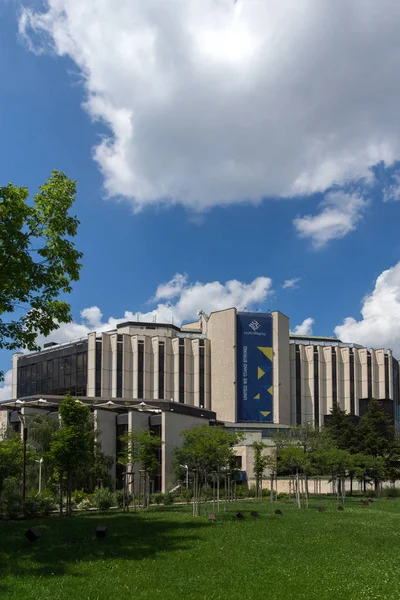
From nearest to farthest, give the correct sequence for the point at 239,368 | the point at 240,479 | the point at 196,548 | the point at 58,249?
the point at 196,548 → the point at 58,249 → the point at 240,479 → the point at 239,368

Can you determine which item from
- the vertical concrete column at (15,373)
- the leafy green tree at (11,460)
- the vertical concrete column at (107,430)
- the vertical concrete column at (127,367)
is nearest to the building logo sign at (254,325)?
the vertical concrete column at (127,367)

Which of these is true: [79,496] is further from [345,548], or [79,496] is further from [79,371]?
[79,371]

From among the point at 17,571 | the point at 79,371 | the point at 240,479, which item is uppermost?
the point at 79,371

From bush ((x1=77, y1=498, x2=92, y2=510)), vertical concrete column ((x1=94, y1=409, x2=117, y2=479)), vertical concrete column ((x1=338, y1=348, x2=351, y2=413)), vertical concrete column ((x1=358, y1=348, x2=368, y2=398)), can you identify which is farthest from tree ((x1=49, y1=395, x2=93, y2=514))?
vertical concrete column ((x1=358, y1=348, x2=368, y2=398))

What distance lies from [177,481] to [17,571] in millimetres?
47511

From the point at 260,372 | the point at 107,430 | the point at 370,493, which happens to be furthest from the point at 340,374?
the point at 107,430

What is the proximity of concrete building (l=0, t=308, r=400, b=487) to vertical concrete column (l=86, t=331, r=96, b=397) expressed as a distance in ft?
0.45

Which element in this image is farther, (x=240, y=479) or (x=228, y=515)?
(x=240, y=479)

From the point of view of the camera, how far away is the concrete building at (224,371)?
89.8m

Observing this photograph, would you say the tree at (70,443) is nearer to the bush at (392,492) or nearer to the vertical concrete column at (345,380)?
the bush at (392,492)

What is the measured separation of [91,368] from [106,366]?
2075 mm

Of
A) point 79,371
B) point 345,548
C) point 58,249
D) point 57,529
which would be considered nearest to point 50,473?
point 57,529

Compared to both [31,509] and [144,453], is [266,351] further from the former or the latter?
[31,509]

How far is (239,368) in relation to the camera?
298 feet
